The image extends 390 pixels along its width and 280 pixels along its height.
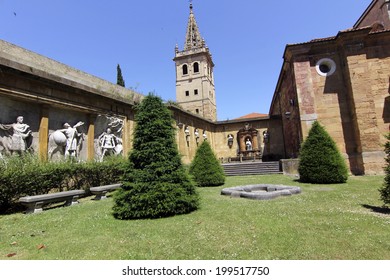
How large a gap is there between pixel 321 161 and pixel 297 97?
19.5 ft

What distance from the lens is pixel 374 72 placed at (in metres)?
13.3

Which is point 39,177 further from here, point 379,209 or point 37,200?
point 379,209

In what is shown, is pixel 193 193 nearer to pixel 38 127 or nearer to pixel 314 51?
pixel 38 127

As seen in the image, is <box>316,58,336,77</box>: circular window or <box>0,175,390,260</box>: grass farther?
<box>316,58,336,77</box>: circular window

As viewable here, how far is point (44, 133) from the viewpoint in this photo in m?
8.01

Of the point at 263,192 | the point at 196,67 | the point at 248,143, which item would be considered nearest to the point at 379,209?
the point at 263,192

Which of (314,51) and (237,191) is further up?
(314,51)

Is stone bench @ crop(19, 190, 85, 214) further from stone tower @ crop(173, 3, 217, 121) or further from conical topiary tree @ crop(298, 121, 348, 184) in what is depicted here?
stone tower @ crop(173, 3, 217, 121)

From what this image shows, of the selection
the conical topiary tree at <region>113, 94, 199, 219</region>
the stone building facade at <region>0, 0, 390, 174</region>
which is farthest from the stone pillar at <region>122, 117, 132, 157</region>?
the conical topiary tree at <region>113, 94, 199, 219</region>

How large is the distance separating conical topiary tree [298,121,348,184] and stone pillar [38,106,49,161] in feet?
35.1

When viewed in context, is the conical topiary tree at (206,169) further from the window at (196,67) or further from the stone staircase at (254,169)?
the window at (196,67)

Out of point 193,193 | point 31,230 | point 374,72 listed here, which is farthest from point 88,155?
point 374,72

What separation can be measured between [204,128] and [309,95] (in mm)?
11314

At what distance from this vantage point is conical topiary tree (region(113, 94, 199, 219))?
4.68 m
